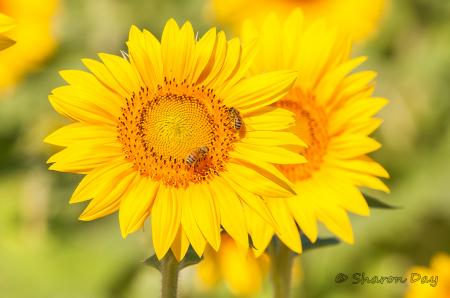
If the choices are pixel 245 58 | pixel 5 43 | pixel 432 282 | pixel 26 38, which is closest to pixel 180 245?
pixel 245 58

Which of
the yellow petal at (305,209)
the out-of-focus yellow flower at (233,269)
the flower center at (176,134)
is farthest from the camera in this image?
the out-of-focus yellow flower at (233,269)

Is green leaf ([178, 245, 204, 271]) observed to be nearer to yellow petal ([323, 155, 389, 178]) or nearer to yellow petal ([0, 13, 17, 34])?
yellow petal ([323, 155, 389, 178])

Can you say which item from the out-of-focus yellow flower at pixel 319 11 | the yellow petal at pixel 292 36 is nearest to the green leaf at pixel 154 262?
the yellow petal at pixel 292 36

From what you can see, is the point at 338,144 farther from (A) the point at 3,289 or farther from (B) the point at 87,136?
(A) the point at 3,289

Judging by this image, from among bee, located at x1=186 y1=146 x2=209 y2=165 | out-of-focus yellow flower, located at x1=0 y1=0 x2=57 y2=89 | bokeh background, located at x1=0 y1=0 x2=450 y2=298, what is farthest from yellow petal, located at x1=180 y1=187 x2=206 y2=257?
out-of-focus yellow flower, located at x1=0 y1=0 x2=57 y2=89

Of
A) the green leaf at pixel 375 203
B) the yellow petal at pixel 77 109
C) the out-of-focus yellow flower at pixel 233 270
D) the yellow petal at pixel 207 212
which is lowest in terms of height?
the out-of-focus yellow flower at pixel 233 270

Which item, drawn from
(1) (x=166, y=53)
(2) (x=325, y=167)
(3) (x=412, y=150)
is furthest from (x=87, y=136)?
(3) (x=412, y=150)

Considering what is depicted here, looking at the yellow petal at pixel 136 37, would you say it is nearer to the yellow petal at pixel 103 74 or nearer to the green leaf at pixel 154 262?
the yellow petal at pixel 103 74

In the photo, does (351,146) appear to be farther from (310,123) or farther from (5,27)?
(5,27)
